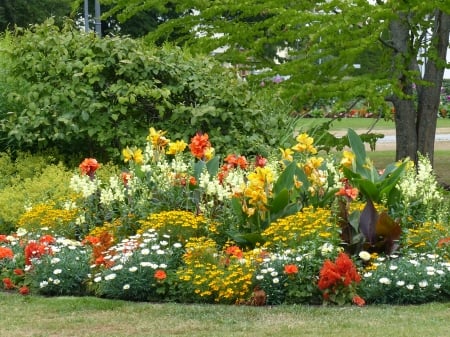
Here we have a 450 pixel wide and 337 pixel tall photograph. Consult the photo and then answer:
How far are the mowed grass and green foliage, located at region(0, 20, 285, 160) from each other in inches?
145

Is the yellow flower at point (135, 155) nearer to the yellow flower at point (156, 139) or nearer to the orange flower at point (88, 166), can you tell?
the yellow flower at point (156, 139)

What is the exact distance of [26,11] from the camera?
39.8 metres

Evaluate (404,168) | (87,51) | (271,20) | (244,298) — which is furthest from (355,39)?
(244,298)

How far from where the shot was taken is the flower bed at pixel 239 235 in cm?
666

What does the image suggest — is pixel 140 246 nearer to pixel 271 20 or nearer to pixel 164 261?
pixel 164 261

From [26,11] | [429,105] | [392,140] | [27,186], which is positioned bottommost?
[392,140]

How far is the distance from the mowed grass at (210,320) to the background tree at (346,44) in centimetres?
464

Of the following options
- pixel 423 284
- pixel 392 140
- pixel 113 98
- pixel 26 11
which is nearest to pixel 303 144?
pixel 423 284

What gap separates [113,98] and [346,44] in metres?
3.04

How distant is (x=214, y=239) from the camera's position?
299 inches

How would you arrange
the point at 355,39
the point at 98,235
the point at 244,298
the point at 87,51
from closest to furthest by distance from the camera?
the point at 244,298, the point at 98,235, the point at 87,51, the point at 355,39

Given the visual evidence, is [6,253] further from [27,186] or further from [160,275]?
[27,186]

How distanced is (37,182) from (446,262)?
4282 millimetres

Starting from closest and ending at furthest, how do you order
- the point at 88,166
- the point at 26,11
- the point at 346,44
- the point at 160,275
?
1. the point at 160,275
2. the point at 88,166
3. the point at 346,44
4. the point at 26,11
